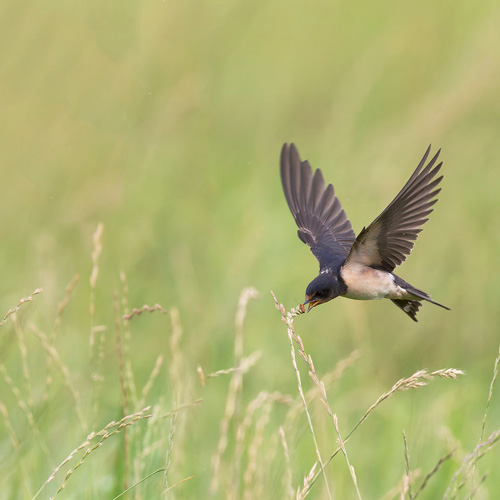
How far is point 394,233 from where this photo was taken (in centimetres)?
310

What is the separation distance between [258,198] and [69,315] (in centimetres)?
150

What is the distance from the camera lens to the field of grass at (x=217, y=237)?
4.39 metres

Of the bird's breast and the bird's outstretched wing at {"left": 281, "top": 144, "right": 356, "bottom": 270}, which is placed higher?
the bird's outstretched wing at {"left": 281, "top": 144, "right": 356, "bottom": 270}

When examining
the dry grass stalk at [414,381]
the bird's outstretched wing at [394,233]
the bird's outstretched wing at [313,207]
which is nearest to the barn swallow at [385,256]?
the bird's outstretched wing at [394,233]

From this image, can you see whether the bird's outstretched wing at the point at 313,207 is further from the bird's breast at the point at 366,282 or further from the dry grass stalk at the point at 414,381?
the dry grass stalk at the point at 414,381

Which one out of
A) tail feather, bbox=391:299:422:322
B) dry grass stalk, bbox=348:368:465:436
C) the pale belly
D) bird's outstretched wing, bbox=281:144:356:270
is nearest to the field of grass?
tail feather, bbox=391:299:422:322

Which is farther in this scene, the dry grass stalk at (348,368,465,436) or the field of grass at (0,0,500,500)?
the field of grass at (0,0,500,500)

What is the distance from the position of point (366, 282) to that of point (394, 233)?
0.71 feet

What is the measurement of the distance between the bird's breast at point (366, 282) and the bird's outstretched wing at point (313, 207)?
39.9 inches

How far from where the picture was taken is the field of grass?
4387 millimetres

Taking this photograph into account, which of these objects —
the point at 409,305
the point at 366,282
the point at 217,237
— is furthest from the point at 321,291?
the point at 217,237

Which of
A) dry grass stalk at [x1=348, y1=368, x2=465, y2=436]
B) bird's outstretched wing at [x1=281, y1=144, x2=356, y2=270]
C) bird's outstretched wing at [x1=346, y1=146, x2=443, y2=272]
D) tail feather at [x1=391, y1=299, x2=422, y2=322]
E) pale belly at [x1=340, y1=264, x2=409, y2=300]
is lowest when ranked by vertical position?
dry grass stalk at [x1=348, y1=368, x2=465, y2=436]

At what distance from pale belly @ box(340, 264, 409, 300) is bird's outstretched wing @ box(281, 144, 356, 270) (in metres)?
1.01

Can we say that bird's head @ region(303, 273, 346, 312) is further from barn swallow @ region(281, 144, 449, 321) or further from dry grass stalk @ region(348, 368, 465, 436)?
dry grass stalk @ region(348, 368, 465, 436)
